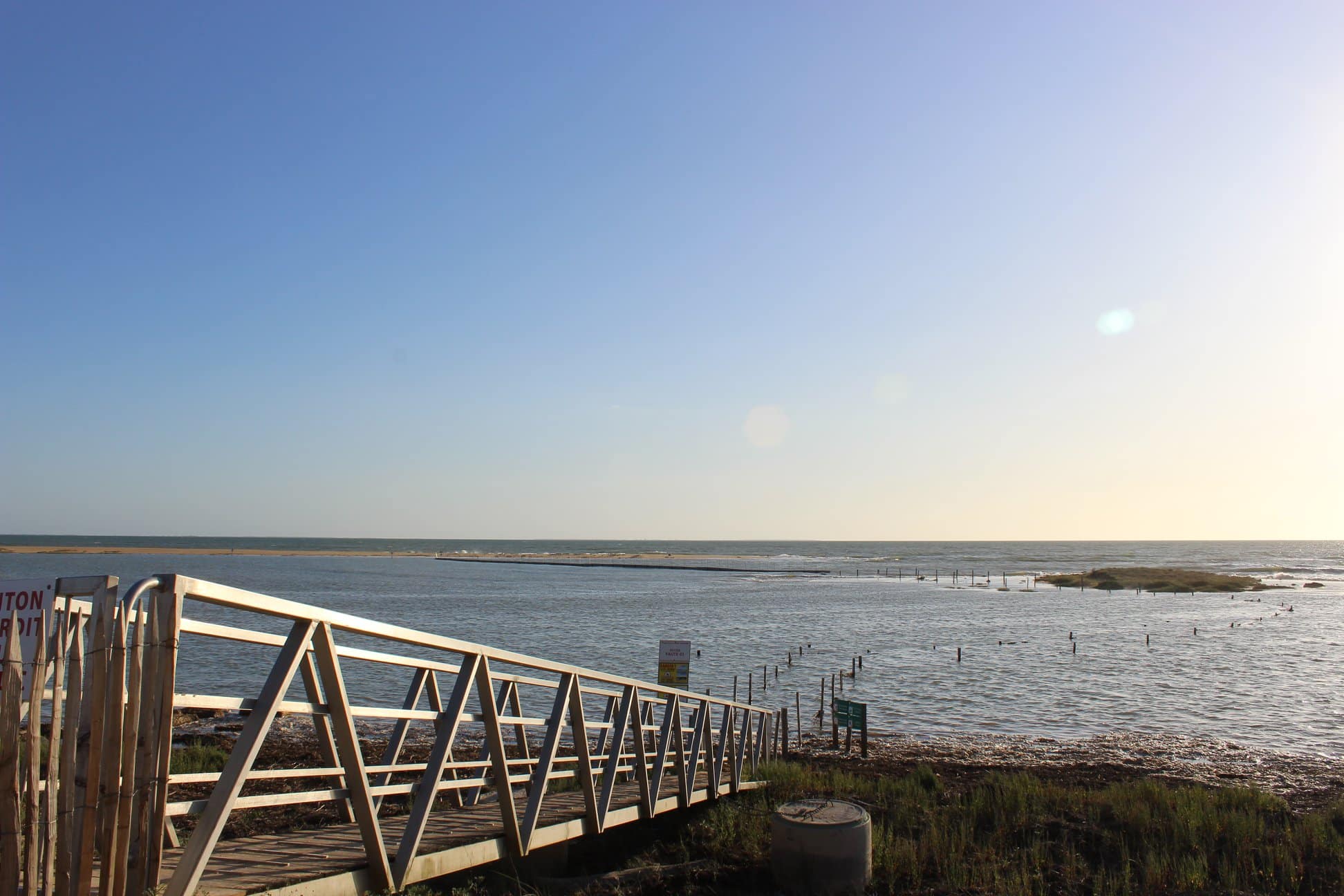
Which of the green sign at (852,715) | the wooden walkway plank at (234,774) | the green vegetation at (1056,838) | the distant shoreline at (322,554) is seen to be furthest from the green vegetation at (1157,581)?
the wooden walkway plank at (234,774)

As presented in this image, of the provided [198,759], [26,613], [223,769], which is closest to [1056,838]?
[223,769]

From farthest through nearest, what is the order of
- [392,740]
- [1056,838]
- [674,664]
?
1. [674,664]
2. [1056,838]
3. [392,740]

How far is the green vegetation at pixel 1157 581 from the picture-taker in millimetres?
83000

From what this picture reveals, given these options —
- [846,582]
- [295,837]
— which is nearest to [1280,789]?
[295,837]

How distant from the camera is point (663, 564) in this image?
432 feet

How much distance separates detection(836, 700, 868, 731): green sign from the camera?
20.5m

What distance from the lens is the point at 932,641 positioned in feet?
142

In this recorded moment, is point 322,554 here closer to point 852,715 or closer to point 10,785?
point 852,715

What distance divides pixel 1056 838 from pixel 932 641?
31728 mm

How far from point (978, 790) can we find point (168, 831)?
491 inches

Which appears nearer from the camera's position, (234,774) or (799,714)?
(234,774)

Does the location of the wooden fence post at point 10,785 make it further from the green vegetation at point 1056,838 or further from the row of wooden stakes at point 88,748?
the green vegetation at point 1056,838

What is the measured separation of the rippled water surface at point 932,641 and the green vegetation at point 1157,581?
4705 millimetres

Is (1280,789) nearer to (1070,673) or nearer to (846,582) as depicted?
(1070,673)
